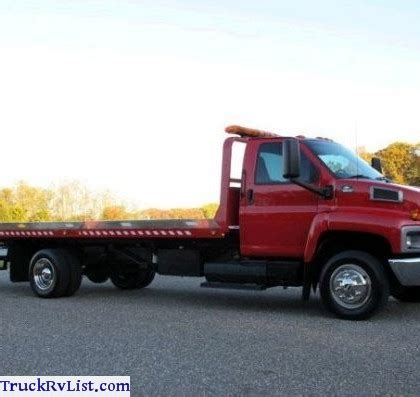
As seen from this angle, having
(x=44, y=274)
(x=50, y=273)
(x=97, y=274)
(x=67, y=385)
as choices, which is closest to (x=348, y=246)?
(x=67, y=385)

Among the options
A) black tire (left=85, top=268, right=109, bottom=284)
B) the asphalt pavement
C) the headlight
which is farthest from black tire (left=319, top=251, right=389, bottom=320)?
black tire (left=85, top=268, right=109, bottom=284)

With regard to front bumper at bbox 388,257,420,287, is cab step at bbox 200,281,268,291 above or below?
below

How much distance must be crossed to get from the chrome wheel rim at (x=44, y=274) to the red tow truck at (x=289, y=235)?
0.02 metres

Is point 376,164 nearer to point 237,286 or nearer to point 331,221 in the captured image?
point 331,221

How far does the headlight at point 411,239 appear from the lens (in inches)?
313

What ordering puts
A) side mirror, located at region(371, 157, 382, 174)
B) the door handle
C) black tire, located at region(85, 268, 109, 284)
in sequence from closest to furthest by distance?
the door handle → side mirror, located at region(371, 157, 382, 174) → black tire, located at region(85, 268, 109, 284)

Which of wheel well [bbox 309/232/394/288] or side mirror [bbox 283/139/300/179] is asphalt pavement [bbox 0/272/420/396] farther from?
side mirror [bbox 283/139/300/179]

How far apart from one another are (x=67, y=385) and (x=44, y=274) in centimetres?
613

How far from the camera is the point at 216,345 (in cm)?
663

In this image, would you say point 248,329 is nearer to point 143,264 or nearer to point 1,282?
point 143,264

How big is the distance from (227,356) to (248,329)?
5.06 ft

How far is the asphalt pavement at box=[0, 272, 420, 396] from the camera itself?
519 cm

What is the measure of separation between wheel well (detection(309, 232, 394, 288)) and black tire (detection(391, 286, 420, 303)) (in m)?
0.48

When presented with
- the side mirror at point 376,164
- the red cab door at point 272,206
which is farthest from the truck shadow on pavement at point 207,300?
the side mirror at point 376,164
